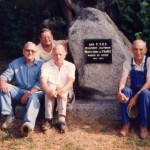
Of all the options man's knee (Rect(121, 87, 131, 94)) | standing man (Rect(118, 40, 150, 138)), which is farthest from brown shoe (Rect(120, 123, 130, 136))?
man's knee (Rect(121, 87, 131, 94))

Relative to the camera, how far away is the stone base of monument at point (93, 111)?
21.0ft

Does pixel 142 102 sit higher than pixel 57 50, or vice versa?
pixel 57 50

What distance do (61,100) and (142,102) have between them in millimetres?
1193

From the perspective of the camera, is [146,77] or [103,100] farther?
[103,100]

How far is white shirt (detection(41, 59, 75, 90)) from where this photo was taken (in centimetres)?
607

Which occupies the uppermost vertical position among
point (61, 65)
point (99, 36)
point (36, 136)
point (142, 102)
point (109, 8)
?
point (109, 8)

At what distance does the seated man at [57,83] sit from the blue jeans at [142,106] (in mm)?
874

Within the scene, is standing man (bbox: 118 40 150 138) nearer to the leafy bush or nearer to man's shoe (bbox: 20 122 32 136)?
man's shoe (bbox: 20 122 32 136)

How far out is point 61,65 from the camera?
6148mm

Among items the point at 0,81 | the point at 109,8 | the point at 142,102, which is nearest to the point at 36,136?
the point at 0,81

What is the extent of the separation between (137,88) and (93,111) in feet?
2.91

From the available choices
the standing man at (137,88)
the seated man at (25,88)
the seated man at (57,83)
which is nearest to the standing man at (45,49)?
the seated man at (25,88)

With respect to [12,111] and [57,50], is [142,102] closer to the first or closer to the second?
[57,50]

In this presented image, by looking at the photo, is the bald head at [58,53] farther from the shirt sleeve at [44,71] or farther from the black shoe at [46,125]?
the black shoe at [46,125]
